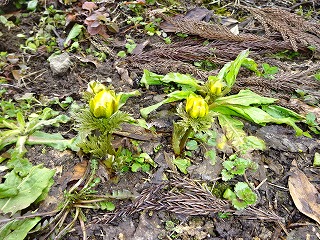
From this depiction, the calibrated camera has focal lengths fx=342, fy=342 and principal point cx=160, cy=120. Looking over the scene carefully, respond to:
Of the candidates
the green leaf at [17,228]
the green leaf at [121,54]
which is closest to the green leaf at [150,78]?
the green leaf at [121,54]

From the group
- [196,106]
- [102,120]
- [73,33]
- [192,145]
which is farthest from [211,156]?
[73,33]

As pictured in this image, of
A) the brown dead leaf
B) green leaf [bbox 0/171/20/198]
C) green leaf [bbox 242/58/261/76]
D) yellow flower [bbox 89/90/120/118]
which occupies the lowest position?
the brown dead leaf

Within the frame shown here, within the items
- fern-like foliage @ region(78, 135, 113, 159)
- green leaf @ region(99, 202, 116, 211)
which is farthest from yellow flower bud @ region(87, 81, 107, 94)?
green leaf @ region(99, 202, 116, 211)

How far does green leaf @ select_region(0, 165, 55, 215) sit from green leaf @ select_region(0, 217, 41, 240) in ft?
0.24

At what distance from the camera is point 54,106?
2809 millimetres

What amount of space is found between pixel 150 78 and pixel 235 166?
1024 millimetres

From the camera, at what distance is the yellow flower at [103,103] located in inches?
72.1

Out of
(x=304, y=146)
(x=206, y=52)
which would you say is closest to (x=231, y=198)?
(x=304, y=146)

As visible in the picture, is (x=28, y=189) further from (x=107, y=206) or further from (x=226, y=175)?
(x=226, y=175)

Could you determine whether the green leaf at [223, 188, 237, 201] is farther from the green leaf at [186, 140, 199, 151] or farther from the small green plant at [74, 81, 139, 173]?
the small green plant at [74, 81, 139, 173]

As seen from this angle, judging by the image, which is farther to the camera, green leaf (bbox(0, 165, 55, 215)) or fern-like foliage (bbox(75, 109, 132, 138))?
green leaf (bbox(0, 165, 55, 215))

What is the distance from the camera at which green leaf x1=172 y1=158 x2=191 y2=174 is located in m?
2.40

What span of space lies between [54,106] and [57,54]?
660 millimetres

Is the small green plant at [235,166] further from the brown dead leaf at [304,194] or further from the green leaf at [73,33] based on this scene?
the green leaf at [73,33]
